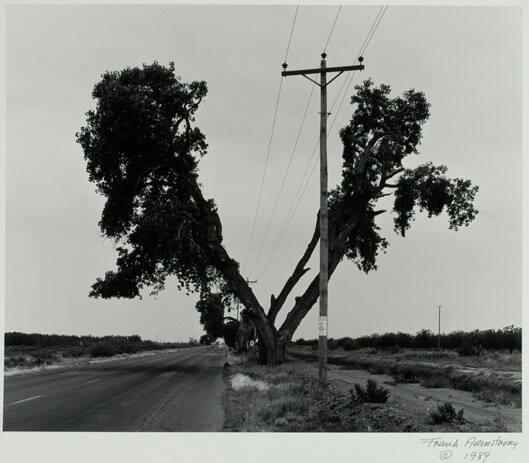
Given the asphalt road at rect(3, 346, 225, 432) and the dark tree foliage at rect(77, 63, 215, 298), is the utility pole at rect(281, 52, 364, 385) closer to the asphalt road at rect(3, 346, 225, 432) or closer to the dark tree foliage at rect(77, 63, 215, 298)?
the asphalt road at rect(3, 346, 225, 432)

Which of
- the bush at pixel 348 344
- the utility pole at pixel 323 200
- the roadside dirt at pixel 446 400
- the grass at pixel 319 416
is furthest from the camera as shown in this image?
the bush at pixel 348 344

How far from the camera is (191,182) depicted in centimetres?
3112

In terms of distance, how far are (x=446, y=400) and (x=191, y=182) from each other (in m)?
17.2

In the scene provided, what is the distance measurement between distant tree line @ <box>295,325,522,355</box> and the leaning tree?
2127 centimetres

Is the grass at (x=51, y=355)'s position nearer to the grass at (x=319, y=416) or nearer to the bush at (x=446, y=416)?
the grass at (x=319, y=416)

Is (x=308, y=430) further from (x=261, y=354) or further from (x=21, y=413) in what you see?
(x=261, y=354)

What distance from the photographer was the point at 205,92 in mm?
30359

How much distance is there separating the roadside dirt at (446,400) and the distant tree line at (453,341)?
2705 centimetres

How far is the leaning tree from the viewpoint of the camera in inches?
1147

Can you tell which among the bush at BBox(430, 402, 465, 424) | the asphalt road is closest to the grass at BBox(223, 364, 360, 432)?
the asphalt road

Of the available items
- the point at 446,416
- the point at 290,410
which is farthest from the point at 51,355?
the point at 446,416

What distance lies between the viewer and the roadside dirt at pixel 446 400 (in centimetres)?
1080

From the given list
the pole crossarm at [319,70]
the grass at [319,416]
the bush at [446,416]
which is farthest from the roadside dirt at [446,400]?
the pole crossarm at [319,70]
